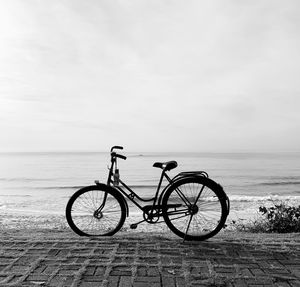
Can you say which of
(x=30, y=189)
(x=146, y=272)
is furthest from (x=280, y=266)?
(x=30, y=189)

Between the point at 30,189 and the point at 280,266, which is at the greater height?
the point at 280,266

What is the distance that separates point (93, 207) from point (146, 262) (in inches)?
90.4

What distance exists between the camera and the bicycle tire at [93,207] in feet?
16.0

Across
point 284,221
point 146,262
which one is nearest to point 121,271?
point 146,262

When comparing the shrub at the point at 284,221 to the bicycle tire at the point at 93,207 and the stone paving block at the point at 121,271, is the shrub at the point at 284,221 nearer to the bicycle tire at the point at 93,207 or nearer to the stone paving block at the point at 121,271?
the bicycle tire at the point at 93,207

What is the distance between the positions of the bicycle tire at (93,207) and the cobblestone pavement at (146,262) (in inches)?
14.2

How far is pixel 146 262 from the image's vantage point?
3631 mm

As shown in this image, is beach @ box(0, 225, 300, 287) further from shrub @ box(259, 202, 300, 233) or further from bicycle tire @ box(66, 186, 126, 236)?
shrub @ box(259, 202, 300, 233)

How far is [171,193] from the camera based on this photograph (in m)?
4.64

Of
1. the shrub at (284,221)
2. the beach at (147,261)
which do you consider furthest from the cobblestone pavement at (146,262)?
the shrub at (284,221)

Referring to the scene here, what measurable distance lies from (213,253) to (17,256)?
2294 mm

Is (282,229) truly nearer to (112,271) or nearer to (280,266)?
(280,266)

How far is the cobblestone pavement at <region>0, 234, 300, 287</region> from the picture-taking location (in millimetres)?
3170

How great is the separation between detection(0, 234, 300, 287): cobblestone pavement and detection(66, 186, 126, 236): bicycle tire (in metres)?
0.36
